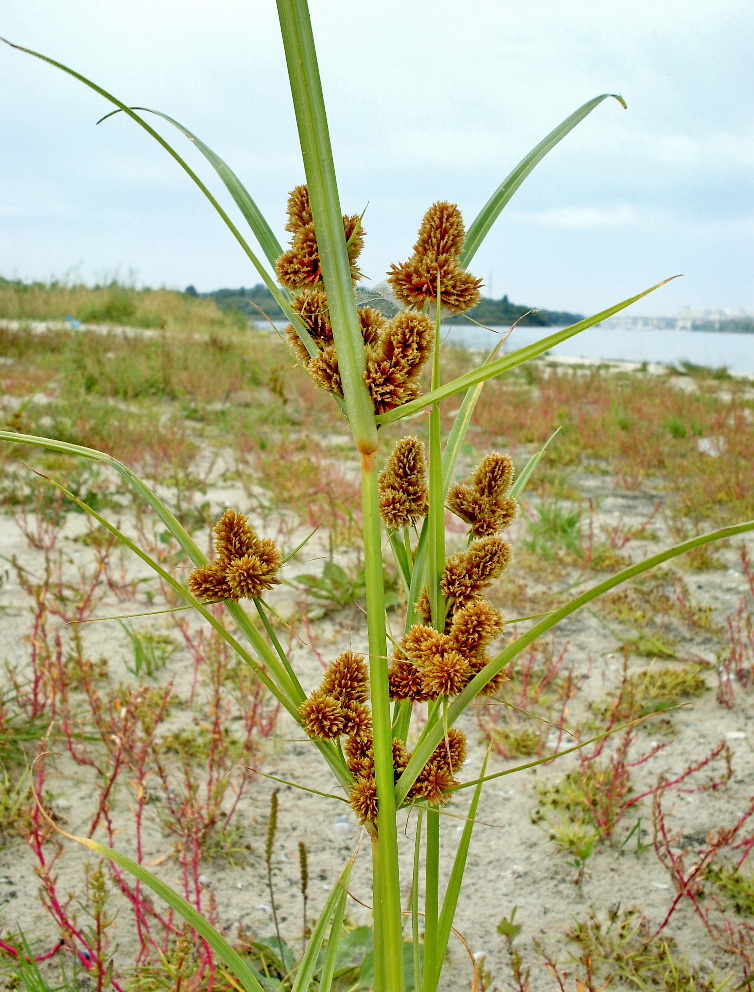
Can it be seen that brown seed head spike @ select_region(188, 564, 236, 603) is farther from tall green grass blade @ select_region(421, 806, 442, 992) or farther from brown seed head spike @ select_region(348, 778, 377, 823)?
tall green grass blade @ select_region(421, 806, 442, 992)

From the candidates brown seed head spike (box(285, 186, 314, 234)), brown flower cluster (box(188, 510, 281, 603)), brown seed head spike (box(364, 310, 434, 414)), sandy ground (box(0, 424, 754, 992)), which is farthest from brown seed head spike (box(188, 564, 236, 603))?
sandy ground (box(0, 424, 754, 992))

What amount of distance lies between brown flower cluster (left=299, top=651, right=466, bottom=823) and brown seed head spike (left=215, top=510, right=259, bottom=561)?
0.15 m

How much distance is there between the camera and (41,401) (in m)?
6.07

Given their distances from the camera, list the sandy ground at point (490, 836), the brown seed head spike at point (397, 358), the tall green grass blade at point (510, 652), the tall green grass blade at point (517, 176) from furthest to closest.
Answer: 1. the sandy ground at point (490, 836)
2. the tall green grass blade at point (517, 176)
3. the brown seed head spike at point (397, 358)
4. the tall green grass blade at point (510, 652)

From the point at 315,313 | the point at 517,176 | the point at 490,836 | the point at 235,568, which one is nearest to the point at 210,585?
the point at 235,568

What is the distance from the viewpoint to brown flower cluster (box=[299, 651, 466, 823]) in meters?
0.80

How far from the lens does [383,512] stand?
0.84 meters

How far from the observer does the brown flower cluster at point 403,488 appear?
2.72 feet

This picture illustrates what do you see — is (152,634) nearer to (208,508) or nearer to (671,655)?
(208,508)

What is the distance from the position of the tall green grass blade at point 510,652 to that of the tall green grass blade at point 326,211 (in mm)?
213

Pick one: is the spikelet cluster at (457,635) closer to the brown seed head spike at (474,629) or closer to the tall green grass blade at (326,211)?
the brown seed head spike at (474,629)

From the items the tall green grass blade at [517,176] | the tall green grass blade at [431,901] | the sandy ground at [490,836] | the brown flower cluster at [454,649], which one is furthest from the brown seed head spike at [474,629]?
the sandy ground at [490,836]

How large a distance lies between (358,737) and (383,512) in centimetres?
23

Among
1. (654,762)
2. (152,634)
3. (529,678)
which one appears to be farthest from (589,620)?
(152,634)
